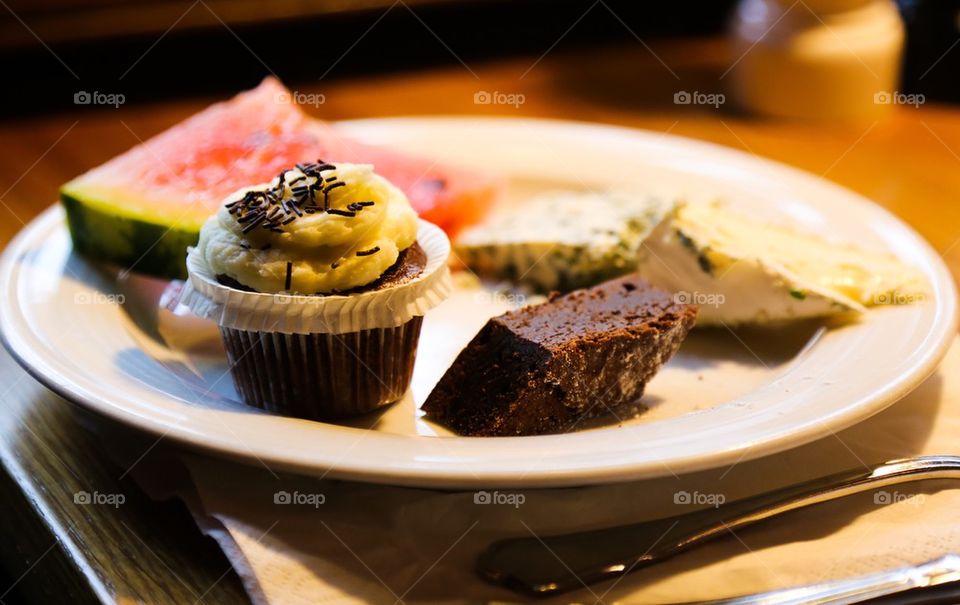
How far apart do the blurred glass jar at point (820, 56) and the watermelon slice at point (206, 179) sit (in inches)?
52.3

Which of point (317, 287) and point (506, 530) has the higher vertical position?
point (317, 287)

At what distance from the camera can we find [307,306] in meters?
1.53

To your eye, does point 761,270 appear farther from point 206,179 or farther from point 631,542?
point 206,179

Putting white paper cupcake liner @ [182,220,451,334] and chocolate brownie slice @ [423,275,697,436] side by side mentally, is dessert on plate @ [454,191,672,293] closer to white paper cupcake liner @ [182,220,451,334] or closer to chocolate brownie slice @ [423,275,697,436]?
chocolate brownie slice @ [423,275,697,436]

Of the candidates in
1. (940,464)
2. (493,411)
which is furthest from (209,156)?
(940,464)

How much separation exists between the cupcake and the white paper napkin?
22 cm

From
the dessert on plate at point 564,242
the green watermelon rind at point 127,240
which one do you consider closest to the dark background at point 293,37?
the dessert on plate at point 564,242

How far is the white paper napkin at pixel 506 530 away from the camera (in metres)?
1.29

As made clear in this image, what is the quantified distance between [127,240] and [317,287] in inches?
29.6

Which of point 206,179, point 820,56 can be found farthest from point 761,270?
point 820,56

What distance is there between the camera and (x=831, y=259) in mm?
2020

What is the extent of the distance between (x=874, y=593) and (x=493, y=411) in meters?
0.62

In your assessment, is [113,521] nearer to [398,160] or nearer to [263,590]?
[263,590]

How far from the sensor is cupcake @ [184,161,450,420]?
1.54 m
